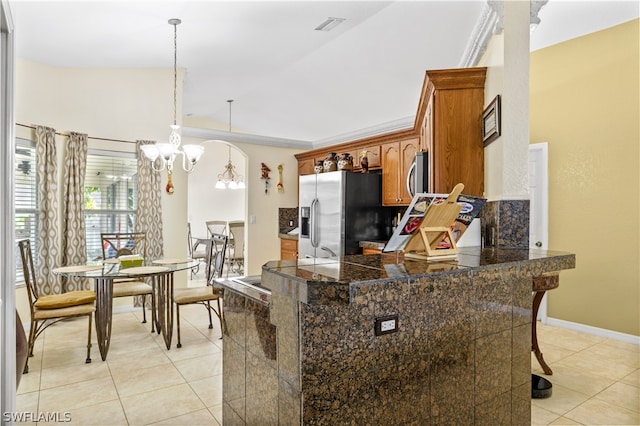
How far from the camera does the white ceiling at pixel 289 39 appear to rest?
3.37 m

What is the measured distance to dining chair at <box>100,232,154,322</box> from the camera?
155 inches

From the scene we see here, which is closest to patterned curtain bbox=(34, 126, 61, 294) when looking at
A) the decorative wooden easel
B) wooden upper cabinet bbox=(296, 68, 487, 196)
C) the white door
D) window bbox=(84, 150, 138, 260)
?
window bbox=(84, 150, 138, 260)

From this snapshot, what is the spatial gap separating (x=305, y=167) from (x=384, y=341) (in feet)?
17.7

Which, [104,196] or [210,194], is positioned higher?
[210,194]

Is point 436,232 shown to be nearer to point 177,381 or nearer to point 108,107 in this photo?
point 177,381

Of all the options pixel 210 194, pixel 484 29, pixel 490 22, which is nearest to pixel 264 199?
pixel 210 194

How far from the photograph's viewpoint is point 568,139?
4082 millimetres

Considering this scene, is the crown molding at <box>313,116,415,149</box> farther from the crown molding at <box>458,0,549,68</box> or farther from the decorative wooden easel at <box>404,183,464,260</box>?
the decorative wooden easel at <box>404,183,464,260</box>

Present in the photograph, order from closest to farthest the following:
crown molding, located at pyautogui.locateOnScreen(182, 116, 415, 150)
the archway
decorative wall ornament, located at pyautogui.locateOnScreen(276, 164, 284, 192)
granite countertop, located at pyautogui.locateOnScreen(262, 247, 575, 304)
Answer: granite countertop, located at pyautogui.locateOnScreen(262, 247, 575, 304)
crown molding, located at pyautogui.locateOnScreen(182, 116, 415, 150)
decorative wall ornament, located at pyautogui.locateOnScreen(276, 164, 284, 192)
the archway

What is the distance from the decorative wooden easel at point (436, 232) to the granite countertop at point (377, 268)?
0.18 ft

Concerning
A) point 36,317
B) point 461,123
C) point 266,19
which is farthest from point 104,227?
point 461,123

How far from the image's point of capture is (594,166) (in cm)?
390

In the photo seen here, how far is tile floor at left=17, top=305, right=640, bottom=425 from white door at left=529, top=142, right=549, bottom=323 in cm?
89

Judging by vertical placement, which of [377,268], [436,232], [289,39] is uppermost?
[289,39]
